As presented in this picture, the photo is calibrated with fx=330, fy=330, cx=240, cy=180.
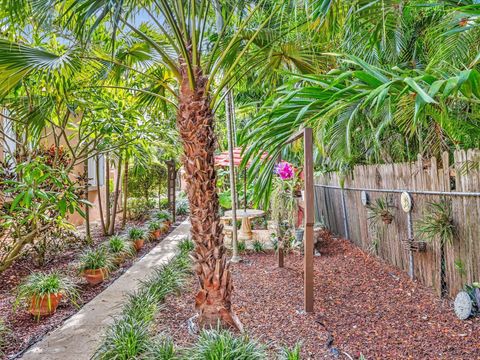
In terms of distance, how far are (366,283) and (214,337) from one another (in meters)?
2.62

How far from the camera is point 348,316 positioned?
134 inches

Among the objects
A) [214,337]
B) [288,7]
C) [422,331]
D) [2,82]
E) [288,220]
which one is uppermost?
[288,7]

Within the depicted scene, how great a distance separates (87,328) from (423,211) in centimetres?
395

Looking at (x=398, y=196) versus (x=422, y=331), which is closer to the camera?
(x=422, y=331)

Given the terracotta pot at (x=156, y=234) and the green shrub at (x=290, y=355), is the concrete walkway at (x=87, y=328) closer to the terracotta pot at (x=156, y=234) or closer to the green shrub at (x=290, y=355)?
the green shrub at (x=290, y=355)

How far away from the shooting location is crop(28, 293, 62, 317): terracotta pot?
12.2 ft

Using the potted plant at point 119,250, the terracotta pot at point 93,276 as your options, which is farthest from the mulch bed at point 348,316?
the potted plant at point 119,250

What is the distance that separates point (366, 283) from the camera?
4.43 m

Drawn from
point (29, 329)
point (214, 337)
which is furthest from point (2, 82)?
point (214, 337)

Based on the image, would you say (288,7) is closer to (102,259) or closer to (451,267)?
(451,267)

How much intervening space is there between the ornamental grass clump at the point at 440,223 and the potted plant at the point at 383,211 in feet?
3.22

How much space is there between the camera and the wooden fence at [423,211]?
3.25 metres

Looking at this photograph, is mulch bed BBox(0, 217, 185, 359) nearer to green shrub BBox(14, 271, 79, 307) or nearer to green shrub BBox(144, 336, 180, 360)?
green shrub BBox(14, 271, 79, 307)

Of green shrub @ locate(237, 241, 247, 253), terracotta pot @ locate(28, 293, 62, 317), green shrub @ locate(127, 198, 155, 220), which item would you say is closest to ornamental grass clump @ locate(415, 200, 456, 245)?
green shrub @ locate(237, 241, 247, 253)
